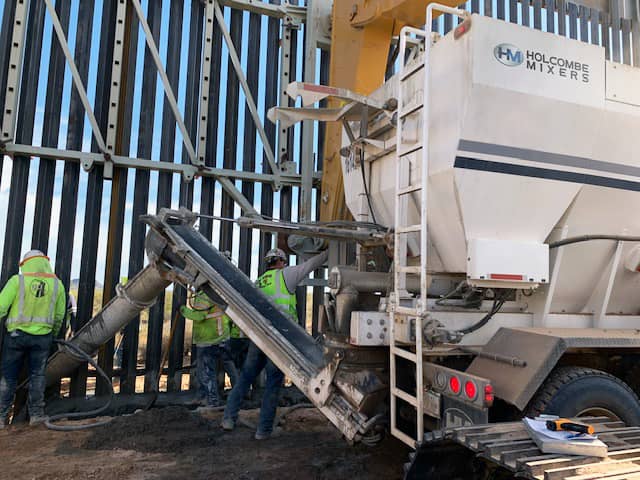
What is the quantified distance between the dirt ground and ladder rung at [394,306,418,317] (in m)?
1.31

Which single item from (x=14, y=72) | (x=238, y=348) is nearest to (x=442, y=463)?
(x=238, y=348)

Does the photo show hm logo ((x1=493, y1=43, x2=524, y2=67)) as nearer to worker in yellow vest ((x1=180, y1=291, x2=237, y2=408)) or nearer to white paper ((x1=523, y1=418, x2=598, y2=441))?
white paper ((x1=523, y1=418, x2=598, y2=441))

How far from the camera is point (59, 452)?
4.32m

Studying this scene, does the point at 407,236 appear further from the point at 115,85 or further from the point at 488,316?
the point at 115,85

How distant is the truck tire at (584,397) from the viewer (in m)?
3.06

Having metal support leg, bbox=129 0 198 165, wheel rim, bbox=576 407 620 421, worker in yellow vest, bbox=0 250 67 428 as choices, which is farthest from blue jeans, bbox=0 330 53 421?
wheel rim, bbox=576 407 620 421

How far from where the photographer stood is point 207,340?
574 cm

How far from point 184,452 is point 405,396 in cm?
207

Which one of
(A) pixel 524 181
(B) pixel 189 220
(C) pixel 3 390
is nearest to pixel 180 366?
(C) pixel 3 390

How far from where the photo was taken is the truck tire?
3.06 m

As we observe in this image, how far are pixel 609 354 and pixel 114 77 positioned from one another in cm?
562

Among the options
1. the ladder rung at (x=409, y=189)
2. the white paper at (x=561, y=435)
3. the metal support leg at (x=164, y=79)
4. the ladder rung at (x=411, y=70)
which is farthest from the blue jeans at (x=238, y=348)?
the white paper at (x=561, y=435)

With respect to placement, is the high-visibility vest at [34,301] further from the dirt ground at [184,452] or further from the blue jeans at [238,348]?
the blue jeans at [238,348]

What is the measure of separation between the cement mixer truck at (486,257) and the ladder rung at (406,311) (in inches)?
0.6
